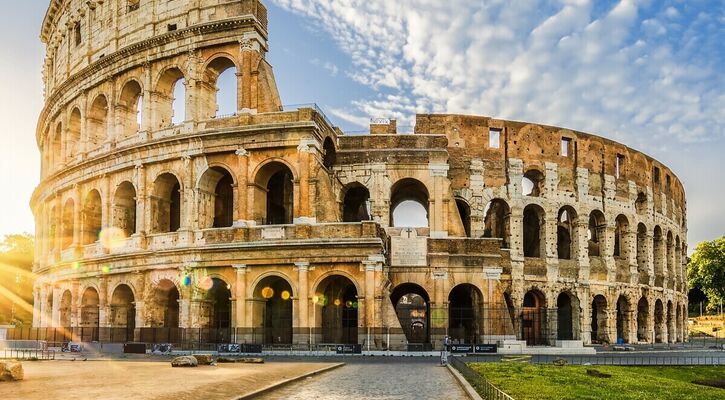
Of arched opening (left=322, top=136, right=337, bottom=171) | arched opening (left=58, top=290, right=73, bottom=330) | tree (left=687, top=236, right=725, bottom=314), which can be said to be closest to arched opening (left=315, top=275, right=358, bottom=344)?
arched opening (left=322, top=136, right=337, bottom=171)

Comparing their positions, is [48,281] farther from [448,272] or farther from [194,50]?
[448,272]

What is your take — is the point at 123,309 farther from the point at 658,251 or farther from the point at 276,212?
the point at 658,251

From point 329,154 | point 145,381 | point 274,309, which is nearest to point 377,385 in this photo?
point 145,381

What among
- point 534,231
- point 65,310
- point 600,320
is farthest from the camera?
point 534,231

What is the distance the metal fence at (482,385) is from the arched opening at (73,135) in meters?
26.0

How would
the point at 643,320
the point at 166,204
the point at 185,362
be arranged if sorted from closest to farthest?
the point at 185,362 → the point at 166,204 → the point at 643,320

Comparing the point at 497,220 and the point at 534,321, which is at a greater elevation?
the point at 497,220

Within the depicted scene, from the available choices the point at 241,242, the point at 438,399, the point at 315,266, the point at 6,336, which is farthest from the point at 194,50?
the point at 438,399

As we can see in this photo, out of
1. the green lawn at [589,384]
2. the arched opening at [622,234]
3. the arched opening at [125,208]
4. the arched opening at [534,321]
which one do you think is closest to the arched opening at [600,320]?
the arched opening at [622,234]

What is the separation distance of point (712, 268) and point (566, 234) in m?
31.0

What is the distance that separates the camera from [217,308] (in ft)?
105

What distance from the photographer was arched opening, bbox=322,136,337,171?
33622 millimetres

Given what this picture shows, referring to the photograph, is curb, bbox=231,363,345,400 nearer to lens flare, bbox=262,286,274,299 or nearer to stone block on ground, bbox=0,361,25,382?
stone block on ground, bbox=0,361,25,382

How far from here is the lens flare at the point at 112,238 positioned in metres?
33.1
